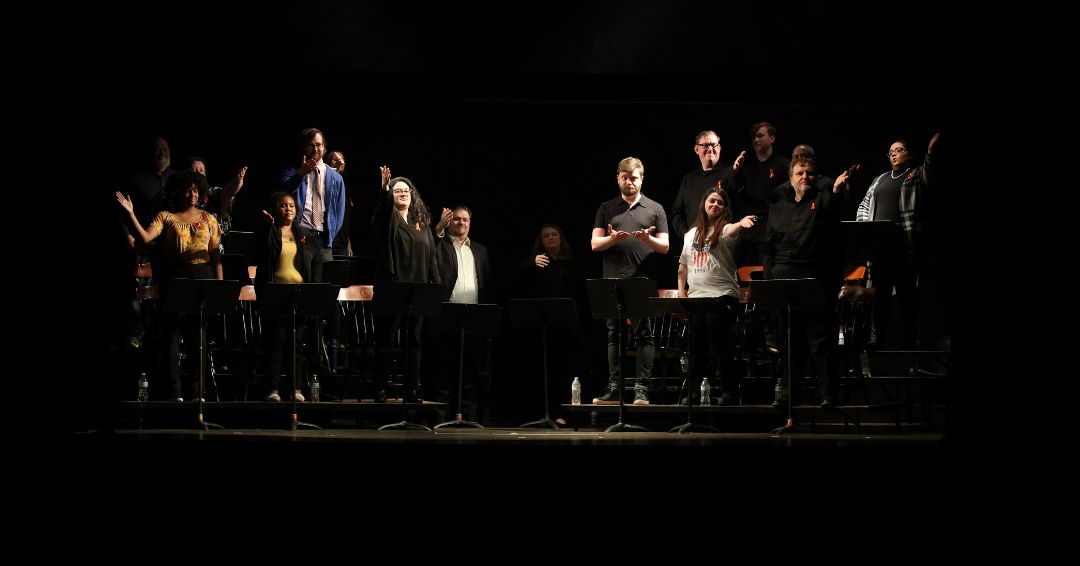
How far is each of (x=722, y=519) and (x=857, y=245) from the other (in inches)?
160

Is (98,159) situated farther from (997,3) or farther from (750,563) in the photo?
(997,3)

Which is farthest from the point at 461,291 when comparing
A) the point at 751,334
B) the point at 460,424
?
the point at 751,334

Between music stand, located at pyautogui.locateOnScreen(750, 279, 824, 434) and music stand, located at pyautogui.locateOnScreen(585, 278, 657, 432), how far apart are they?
0.75 meters

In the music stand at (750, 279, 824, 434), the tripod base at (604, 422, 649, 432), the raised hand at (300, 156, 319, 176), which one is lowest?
the tripod base at (604, 422, 649, 432)

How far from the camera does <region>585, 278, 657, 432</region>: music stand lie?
7.57 m

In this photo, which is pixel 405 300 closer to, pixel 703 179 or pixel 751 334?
pixel 751 334

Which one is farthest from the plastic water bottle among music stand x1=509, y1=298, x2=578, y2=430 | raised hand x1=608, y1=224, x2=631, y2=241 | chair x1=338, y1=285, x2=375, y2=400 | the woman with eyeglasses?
raised hand x1=608, y1=224, x2=631, y2=241

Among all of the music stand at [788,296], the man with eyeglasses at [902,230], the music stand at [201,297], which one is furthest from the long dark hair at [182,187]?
the man with eyeglasses at [902,230]

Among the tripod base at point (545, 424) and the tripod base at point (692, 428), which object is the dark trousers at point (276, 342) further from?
the tripod base at point (692, 428)

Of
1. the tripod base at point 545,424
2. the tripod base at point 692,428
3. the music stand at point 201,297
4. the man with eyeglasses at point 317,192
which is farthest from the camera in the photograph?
the man with eyeglasses at point 317,192

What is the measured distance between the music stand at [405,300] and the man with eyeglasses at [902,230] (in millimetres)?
3368

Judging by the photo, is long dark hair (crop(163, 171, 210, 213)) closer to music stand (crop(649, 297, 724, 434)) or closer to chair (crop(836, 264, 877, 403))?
music stand (crop(649, 297, 724, 434))

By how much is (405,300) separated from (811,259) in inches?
111

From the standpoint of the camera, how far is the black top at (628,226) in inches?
358
